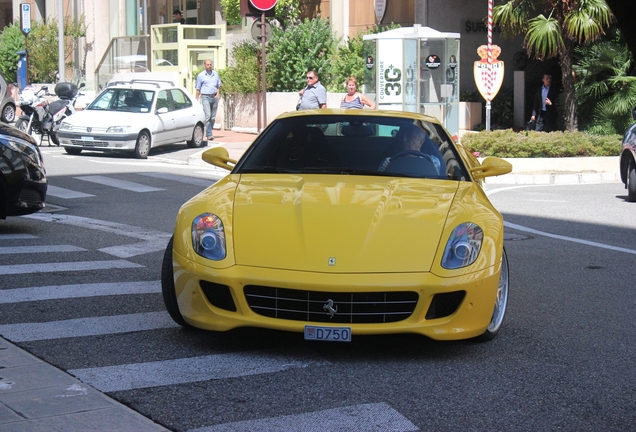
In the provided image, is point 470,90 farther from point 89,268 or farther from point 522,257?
point 89,268

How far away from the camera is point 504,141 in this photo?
19.5 meters

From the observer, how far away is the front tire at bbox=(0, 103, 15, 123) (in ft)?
92.9

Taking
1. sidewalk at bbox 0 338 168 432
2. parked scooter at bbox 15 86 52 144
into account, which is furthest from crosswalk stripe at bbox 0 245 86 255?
parked scooter at bbox 15 86 52 144

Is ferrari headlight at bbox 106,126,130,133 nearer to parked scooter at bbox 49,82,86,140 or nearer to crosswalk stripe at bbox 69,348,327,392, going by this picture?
parked scooter at bbox 49,82,86,140

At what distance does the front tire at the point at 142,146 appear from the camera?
21120mm

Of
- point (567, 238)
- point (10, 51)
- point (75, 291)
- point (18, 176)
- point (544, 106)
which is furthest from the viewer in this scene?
point (10, 51)

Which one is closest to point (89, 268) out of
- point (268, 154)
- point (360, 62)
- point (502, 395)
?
point (268, 154)

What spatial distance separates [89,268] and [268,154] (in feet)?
7.89

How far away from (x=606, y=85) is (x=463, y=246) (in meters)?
19.1

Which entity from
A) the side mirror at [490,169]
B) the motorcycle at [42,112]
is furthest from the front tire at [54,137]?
the side mirror at [490,169]

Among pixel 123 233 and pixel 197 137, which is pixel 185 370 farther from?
pixel 197 137

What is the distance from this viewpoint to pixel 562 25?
2277cm

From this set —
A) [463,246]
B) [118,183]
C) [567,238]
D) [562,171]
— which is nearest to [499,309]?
[463,246]

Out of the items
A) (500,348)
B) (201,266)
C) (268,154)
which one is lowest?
(500,348)
